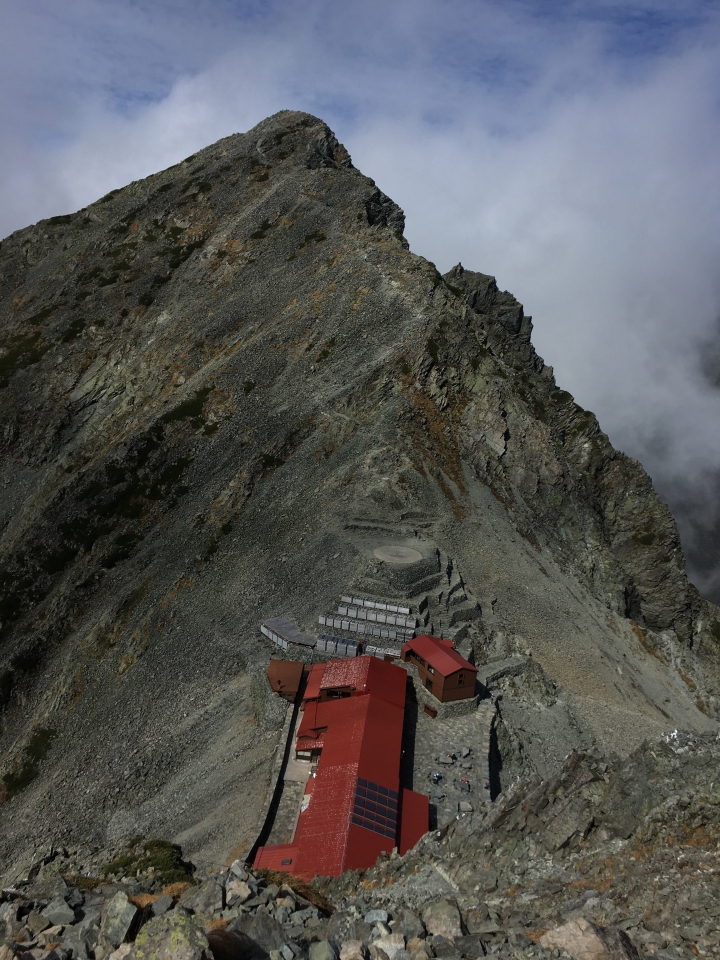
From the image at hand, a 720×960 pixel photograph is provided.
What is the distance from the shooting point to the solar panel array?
33656 millimetres

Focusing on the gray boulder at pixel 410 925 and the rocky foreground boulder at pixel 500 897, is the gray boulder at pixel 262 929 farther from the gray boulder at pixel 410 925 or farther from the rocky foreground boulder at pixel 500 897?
the gray boulder at pixel 410 925

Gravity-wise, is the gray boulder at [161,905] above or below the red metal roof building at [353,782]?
below

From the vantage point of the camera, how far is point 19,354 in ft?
338

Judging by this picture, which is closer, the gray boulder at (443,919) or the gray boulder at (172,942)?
the gray boulder at (172,942)

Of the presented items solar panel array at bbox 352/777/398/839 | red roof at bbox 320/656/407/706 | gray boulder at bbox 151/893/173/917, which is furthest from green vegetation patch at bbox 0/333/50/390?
gray boulder at bbox 151/893/173/917

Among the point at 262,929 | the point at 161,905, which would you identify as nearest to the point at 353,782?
the point at 161,905

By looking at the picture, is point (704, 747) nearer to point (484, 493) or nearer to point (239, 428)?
point (484, 493)

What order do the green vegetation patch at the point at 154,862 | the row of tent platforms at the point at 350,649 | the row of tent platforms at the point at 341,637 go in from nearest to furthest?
the green vegetation patch at the point at 154,862 < the row of tent platforms at the point at 350,649 < the row of tent platforms at the point at 341,637

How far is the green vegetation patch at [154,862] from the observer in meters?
34.2

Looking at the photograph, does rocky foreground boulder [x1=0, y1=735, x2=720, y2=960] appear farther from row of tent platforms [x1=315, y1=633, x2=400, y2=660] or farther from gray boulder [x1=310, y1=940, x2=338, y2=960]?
row of tent platforms [x1=315, y1=633, x2=400, y2=660]

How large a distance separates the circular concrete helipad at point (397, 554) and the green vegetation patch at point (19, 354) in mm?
74666

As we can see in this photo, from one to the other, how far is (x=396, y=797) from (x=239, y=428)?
52.7m

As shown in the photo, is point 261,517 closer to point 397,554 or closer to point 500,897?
point 397,554

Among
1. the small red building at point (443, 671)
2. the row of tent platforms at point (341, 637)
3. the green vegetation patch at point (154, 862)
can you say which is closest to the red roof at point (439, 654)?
the small red building at point (443, 671)
